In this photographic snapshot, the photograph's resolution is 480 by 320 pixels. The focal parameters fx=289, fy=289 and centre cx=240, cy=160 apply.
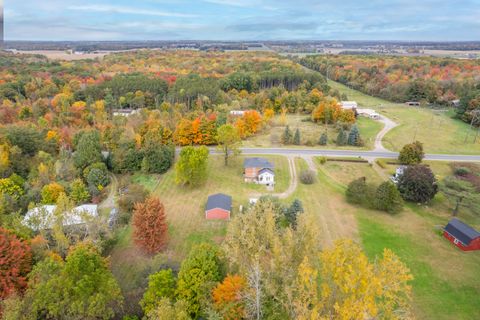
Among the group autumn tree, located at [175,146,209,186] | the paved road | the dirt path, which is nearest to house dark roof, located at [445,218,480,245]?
the paved road

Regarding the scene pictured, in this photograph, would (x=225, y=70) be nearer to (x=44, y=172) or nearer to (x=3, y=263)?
(x=44, y=172)

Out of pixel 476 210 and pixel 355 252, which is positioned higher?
pixel 355 252

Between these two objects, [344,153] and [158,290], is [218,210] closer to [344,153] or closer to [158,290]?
[158,290]

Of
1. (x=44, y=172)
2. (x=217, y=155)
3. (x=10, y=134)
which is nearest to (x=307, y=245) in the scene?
(x=217, y=155)

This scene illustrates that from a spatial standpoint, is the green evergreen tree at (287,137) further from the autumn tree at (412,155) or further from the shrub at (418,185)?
the shrub at (418,185)

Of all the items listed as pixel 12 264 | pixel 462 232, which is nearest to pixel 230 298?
pixel 12 264

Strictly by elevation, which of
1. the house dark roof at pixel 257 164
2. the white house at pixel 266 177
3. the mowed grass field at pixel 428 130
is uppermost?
the mowed grass field at pixel 428 130

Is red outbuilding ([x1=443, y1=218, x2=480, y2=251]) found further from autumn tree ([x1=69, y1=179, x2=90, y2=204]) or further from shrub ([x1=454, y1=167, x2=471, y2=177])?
autumn tree ([x1=69, y1=179, x2=90, y2=204])

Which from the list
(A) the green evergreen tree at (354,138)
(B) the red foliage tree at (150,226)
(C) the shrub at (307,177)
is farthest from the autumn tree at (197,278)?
(A) the green evergreen tree at (354,138)
